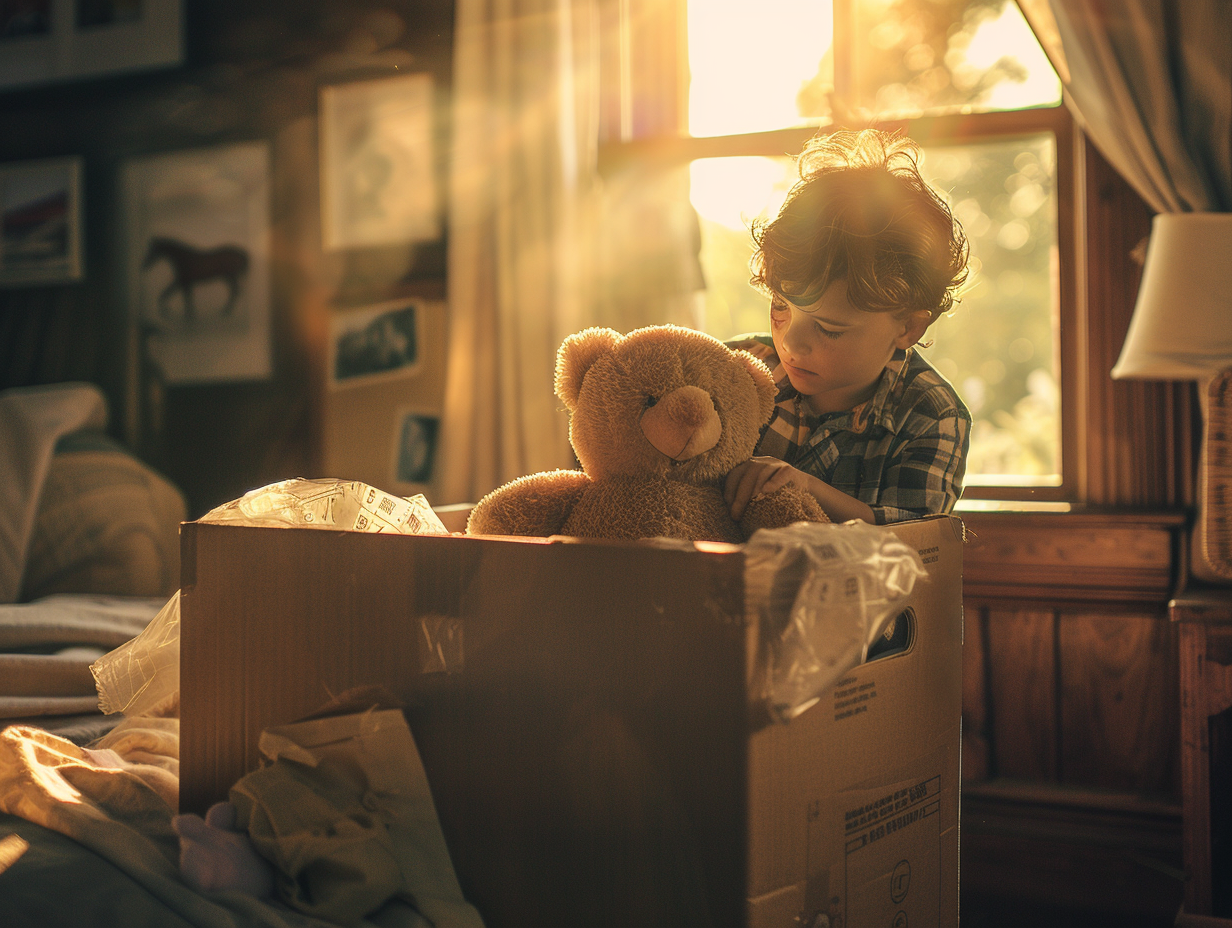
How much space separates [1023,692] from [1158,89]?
966mm

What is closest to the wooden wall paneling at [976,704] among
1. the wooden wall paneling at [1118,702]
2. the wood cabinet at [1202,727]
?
the wooden wall paneling at [1118,702]

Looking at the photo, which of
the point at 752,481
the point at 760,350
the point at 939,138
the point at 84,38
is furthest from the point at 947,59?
the point at 84,38

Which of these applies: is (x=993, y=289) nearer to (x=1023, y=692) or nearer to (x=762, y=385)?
(x=1023, y=692)

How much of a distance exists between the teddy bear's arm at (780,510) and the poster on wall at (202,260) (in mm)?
1819

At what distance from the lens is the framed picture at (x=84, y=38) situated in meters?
A: 2.40

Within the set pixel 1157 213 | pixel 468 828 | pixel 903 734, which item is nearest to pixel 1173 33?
pixel 1157 213

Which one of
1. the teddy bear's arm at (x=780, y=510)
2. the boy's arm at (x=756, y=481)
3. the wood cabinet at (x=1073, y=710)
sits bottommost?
the wood cabinet at (x=1073, y=710)

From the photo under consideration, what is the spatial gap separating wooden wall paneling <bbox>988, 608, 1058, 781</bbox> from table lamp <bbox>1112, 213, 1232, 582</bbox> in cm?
31

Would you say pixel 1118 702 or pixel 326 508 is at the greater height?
pixel 326 508

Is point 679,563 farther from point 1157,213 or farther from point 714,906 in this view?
point 1157,213

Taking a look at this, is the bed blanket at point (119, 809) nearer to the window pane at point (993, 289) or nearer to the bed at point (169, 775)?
the bed at point (169, 775)

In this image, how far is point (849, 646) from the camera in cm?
61

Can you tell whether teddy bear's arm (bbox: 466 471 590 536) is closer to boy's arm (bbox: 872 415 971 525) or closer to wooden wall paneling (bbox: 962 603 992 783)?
boy's arm (bbox: 872 415 971 525)

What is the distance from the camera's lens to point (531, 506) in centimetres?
85
